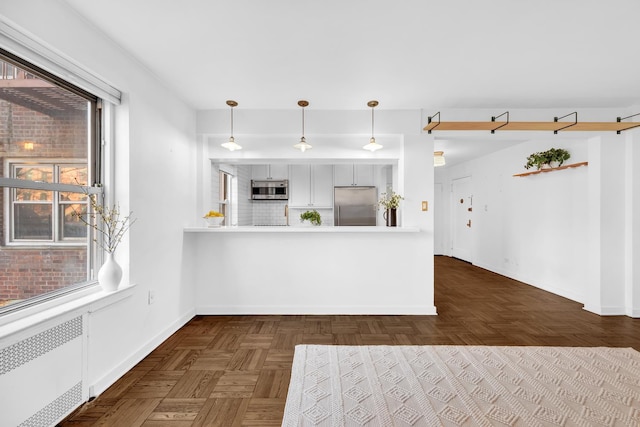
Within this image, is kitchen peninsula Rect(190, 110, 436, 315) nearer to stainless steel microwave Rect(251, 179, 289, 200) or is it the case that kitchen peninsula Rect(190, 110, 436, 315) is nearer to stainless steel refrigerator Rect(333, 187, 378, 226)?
stainless steel refrigerator Rect(333, 187, 378, 226)

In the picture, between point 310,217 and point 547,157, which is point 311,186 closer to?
point 310,217

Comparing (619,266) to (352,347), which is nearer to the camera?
(352,347)

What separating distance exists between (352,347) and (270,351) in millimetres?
752

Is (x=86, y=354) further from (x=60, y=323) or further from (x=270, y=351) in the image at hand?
(x=270, y=351)

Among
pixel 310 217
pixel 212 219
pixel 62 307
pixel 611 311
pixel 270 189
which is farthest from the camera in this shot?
pixel 270 189

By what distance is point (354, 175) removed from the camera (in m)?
5.99

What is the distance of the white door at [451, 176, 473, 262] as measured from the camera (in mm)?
7227

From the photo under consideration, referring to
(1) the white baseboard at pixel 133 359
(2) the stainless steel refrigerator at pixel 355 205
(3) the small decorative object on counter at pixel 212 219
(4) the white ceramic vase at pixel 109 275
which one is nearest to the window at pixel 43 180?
(4) the white ceramic vase at pixel 109 275

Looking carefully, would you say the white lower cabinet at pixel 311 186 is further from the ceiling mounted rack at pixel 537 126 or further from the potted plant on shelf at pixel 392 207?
the ceiling mounted rack at pixel 537 126

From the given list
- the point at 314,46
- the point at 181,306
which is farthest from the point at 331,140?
the point at 181,306

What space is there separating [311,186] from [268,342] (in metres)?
3.66

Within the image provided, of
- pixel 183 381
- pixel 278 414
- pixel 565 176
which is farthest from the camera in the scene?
pixel 565 176

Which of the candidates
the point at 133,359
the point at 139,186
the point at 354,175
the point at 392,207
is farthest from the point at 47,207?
the point at 354,175

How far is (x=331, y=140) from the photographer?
3.80 metres
